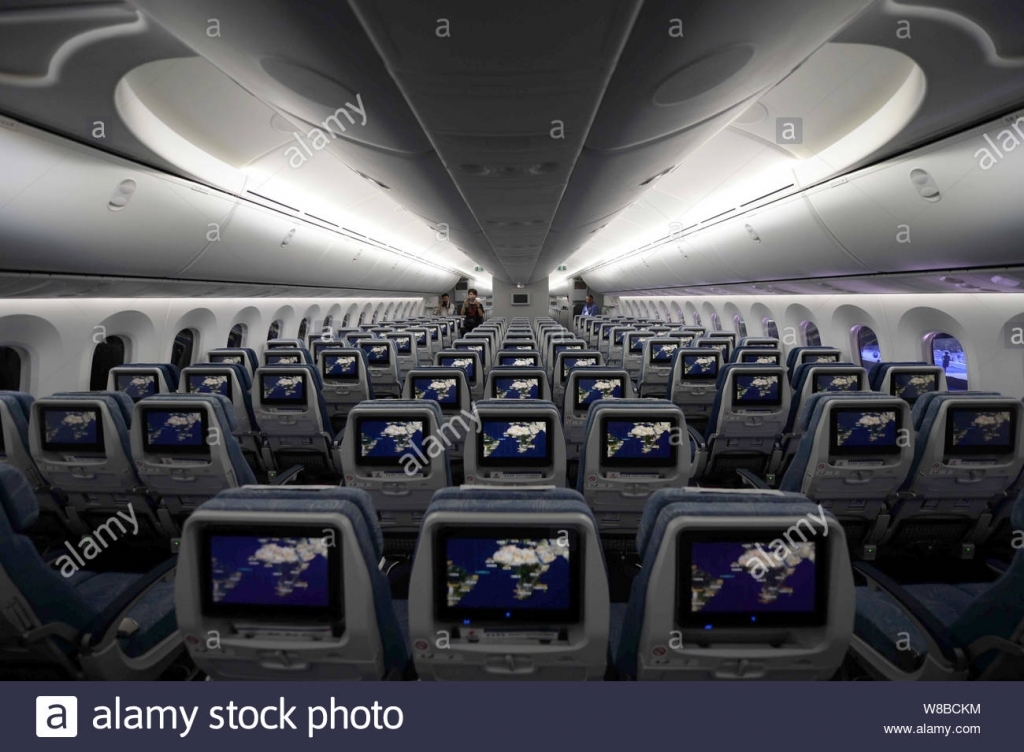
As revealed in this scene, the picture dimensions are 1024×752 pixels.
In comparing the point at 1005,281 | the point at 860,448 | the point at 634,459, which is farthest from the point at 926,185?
the point at 634,459

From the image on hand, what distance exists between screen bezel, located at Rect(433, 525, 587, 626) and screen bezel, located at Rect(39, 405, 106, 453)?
11.1ft

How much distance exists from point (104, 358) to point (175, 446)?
7481 mm

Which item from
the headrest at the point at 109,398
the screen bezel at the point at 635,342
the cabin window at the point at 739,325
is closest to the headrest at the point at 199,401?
the headrest at the point at 109,398

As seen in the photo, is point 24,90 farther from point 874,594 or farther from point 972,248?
point 972,248

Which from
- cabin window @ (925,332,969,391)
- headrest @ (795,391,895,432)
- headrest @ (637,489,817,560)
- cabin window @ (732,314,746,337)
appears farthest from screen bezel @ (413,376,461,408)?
cabin window @ (732,314,746,337)

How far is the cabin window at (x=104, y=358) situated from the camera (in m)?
9.59

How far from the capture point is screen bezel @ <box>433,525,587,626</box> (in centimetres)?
193

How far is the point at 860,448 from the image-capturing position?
12.5 feet

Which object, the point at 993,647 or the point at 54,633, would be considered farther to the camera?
the point at 54,633

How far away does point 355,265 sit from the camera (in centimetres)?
1446

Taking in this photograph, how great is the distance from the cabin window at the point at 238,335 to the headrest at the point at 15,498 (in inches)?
515

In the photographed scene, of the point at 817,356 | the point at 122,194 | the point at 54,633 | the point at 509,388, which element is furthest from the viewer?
the point at 817,356

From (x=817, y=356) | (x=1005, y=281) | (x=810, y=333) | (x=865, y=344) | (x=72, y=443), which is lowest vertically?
(x=72, y=443)

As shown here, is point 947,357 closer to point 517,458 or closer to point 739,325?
point 739,325
